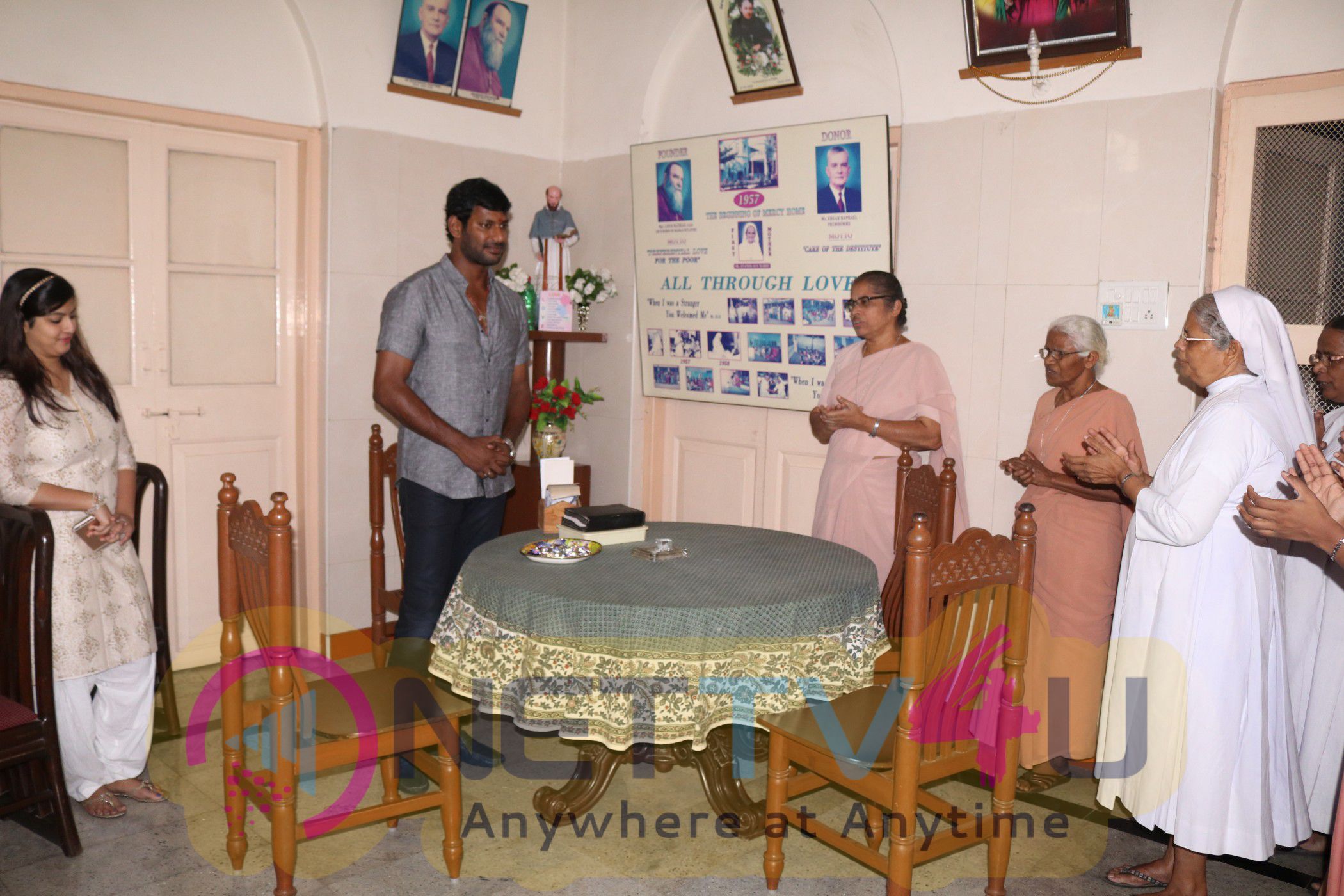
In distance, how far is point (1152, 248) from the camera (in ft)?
10.9

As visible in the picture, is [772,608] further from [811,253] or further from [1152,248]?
[811,253]

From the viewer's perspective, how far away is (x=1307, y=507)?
6.63ft

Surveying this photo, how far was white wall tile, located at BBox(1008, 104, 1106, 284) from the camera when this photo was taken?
3.45 metres

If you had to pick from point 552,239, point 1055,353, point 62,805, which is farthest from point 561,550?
point 552,239

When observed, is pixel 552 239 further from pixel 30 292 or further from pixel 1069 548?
pixel 1069 548

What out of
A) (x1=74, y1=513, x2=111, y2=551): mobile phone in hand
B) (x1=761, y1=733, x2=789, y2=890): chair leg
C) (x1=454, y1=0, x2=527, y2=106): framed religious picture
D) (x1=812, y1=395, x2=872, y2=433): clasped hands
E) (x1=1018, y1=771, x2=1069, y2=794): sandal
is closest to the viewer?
(x1=761, y1=733, x2=789, y2=890): chair leg

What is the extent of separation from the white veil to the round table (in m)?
1.05

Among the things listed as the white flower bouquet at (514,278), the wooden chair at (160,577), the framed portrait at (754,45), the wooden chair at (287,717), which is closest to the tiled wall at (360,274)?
the white flower bouquet at (514,278)

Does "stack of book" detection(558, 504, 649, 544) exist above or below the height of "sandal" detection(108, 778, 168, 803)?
above

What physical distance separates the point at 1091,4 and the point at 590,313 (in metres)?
2.72

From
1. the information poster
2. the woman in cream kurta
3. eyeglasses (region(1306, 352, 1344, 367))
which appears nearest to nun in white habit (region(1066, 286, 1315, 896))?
eyeglasses (region(1306, 352, 1344, 367))

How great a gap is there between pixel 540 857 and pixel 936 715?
123cm

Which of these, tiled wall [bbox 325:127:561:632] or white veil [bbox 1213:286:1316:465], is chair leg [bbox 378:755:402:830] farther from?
white veil [bbox 1213:286:1316:465]

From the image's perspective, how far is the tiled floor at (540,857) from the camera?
2.71m
